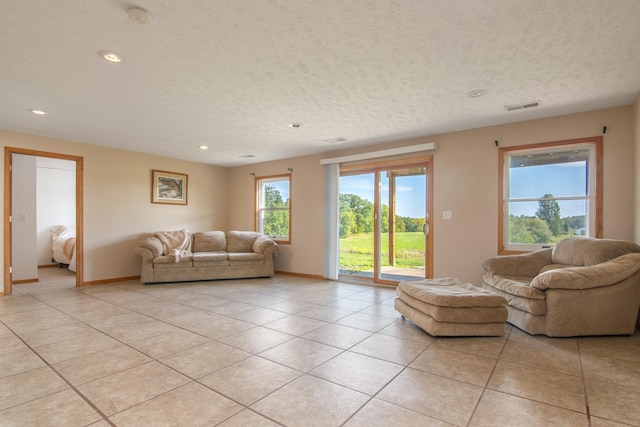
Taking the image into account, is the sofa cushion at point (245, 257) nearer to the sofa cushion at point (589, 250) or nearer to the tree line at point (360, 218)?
the tree line at point (360, 218)

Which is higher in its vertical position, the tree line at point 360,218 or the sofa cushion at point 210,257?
the tree line at point 360,218

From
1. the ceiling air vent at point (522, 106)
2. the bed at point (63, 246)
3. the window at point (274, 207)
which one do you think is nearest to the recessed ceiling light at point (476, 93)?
the ceiling air vent at point (522, 106)

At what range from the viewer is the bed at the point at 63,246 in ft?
22.4

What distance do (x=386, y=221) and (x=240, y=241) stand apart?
3.09 m

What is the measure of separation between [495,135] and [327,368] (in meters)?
3.94

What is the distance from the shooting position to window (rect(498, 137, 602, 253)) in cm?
390

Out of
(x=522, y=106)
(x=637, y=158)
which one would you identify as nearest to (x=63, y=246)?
(x=522, y=106)

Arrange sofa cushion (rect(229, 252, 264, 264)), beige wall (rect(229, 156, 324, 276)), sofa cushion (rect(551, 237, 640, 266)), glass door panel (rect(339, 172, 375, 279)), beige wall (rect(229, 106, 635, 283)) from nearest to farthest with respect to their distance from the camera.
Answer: sofa cushion (rect(551, 237, 640, 266)) → beige wall (rect(229, 106, 635, 283)) → glass door panel (rect(339, 172, 375, 279)) → sofa cushion (rect(229, 252, 264, 264)) → beige wall (rect(229, 156, 324, 276))

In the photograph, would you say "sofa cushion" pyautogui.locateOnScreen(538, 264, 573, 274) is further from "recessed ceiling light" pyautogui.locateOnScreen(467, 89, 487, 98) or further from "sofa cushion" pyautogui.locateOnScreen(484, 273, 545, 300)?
"recessed ceiling light" pyautogui.locateOnScreen(467, 89, 487, 98)

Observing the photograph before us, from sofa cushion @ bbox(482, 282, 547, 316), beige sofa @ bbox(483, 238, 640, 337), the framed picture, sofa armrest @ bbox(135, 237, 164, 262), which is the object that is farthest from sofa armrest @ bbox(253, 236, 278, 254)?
beige sofa @ bbox(483, 238, 640, 337)

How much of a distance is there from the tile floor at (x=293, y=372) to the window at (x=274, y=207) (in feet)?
10.8

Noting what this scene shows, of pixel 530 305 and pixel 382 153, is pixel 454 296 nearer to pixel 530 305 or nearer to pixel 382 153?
pixel 530 305

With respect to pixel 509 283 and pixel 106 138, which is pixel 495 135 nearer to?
pixel 509 283

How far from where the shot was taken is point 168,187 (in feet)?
22.0
